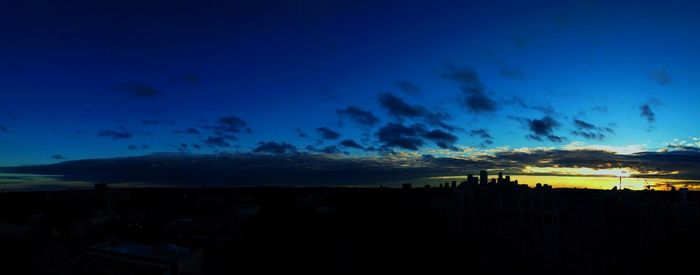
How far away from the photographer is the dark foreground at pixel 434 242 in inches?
1502

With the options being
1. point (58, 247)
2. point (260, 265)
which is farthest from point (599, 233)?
point (58, 247)

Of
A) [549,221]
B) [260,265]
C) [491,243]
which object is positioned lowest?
[260,265]

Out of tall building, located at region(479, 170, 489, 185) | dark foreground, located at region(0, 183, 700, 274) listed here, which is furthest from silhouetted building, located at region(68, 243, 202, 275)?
tall building, located at region(479, 170, 489, 185)

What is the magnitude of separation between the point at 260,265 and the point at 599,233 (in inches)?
1326

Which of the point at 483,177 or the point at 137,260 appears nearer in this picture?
the point at 137,260

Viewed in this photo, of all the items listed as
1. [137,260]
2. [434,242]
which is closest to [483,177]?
[434,242]

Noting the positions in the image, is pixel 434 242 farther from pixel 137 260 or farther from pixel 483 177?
pixel 137 260

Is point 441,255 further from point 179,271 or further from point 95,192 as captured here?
point 95,192

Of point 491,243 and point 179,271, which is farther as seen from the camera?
point 491,243

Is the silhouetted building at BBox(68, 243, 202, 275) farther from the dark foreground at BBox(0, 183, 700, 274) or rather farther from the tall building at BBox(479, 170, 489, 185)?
the tall building at BBox(479, 170, 489, 185)

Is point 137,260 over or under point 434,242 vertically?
over

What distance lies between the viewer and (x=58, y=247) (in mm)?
48062

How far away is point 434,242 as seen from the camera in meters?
54.4

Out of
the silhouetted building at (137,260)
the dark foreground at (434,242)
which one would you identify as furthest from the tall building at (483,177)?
the silhouetted building at (137,260)
